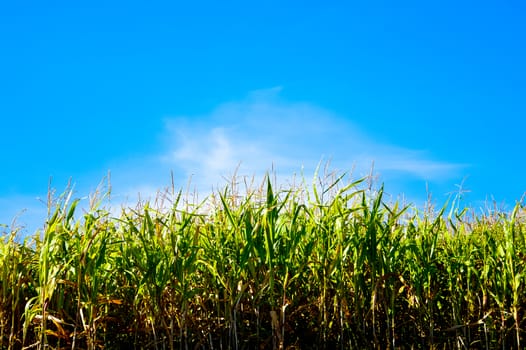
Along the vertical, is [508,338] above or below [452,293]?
below

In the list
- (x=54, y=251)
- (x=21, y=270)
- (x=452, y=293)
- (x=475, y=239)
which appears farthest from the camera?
(x=475, y=239)

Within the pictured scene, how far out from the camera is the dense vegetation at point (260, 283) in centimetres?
368

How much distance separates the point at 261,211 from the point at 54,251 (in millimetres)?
1443

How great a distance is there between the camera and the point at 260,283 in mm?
3842

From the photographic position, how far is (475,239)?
463 centimetres

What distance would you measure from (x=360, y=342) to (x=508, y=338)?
1.33 meters

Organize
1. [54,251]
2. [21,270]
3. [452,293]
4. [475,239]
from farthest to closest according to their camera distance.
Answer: [475,239] → [452,293] → [21,270] → [54,251]

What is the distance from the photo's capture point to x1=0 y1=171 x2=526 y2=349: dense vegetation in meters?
3.68

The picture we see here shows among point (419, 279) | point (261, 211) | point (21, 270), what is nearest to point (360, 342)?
point (419, 279)

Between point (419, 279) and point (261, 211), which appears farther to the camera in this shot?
point (419, 279)

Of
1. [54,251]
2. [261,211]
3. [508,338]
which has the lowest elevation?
[508,338]

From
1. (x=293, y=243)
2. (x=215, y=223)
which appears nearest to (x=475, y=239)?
(x=293, y=243)

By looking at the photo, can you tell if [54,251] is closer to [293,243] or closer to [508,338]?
[293,243]

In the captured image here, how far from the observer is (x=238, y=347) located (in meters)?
3.90
